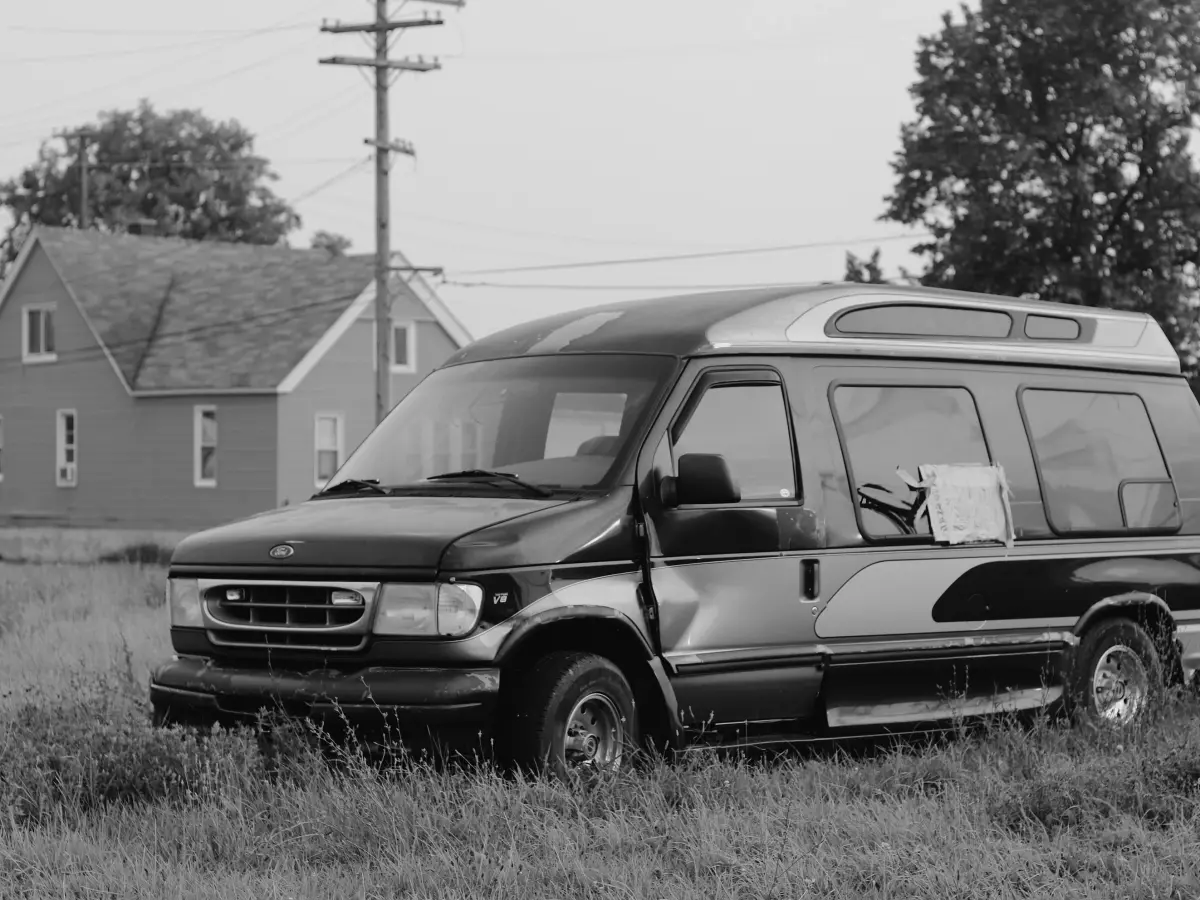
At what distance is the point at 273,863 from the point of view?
634cm

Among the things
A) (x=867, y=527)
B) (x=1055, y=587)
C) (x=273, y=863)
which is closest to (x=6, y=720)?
(x=273, y=863)

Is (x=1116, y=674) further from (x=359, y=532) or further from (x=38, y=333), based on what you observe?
(x=38, y=333)

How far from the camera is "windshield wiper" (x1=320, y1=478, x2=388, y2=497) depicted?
8.27m

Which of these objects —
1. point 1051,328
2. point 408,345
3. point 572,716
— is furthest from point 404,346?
point 572,716

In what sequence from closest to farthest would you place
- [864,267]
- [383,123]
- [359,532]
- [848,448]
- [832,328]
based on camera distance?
[359,532], [848,448], [832,328], [383,123], [864,267]

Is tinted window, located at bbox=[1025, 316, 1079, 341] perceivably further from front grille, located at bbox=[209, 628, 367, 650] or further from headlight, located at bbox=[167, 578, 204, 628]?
headlight, located at bbox=[167, 578, 204, 628]

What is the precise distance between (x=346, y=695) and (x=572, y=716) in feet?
2.87

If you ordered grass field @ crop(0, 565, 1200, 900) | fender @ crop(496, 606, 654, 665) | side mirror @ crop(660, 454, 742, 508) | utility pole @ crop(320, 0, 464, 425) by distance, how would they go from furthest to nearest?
utility pole @ crop(320, 0, 464, 425) < side mirror @ crop(660, 454, 742, 508) < fender @ crop(496, 606, 654, 665) < grass field @ crop(0, 565, 1200, 900)

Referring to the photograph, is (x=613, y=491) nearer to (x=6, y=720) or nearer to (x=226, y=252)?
(x=6, y=720)

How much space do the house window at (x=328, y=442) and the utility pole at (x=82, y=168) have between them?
28.9 meters

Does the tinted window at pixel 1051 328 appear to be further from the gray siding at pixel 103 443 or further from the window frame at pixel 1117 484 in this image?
the gray siding at pixel 103 443

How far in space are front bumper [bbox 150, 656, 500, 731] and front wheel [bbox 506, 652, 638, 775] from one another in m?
0.15

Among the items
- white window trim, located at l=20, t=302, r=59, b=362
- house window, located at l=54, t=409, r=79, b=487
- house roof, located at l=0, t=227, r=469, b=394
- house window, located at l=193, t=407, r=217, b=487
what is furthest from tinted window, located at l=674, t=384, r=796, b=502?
white window trim, located at l=20, t=302, r=59, b=362

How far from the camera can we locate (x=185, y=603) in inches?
311
